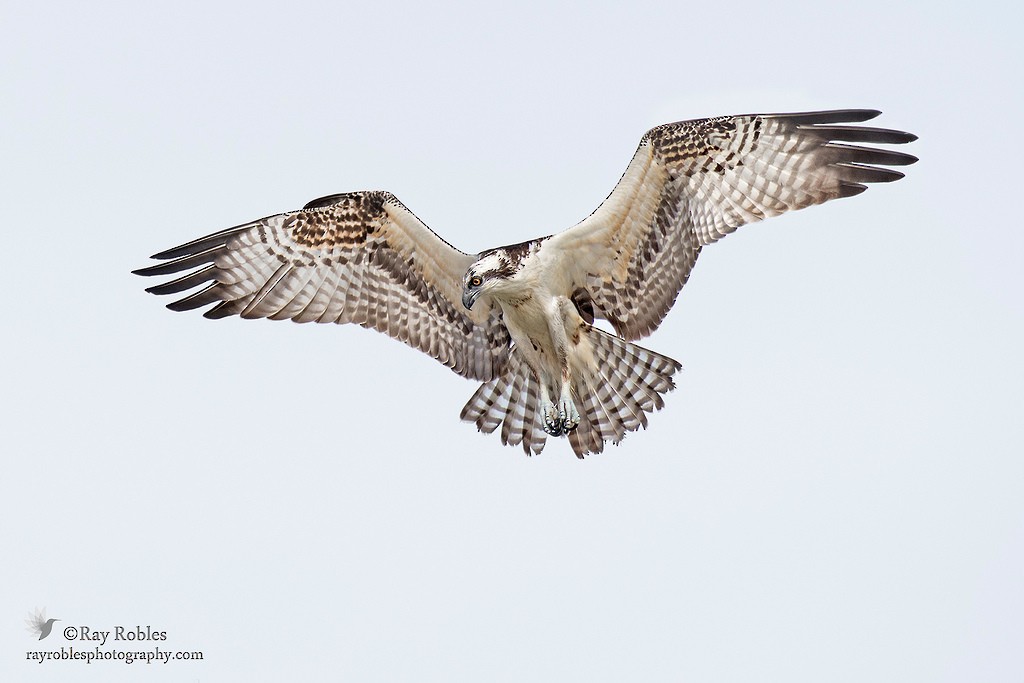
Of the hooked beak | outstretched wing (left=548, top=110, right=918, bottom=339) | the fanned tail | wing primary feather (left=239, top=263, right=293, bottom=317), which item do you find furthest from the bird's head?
wing primary feather (left=239, top=263, right=293, bottom=317)

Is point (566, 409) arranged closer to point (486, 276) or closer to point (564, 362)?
point (564, 362)

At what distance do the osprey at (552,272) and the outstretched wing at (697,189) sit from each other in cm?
1

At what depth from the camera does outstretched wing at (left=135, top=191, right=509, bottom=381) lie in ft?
36.5

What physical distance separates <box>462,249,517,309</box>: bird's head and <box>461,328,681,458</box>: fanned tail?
924 mm

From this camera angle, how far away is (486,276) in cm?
1060

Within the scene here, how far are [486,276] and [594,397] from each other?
1438 mm

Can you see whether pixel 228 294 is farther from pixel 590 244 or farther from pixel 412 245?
pixel 590 244

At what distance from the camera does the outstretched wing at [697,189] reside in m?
10.2

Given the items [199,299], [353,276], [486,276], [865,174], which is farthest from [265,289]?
[865,174]

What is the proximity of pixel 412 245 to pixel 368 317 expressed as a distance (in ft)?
2.35

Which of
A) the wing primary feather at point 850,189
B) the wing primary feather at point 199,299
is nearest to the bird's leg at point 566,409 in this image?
the wing primary feather at point 850,189

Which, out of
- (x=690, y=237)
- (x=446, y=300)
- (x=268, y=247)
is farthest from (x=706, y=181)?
(x=268, y=247)

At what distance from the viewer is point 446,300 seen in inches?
452

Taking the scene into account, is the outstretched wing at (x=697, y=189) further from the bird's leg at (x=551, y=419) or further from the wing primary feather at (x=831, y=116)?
the bird's leg at (x=551, y=419)
